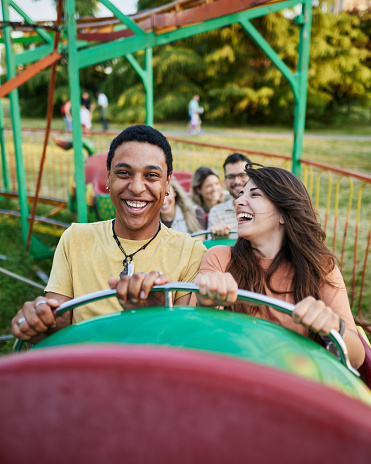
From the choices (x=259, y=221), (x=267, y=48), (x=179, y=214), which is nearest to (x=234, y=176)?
(x=179, y=214)

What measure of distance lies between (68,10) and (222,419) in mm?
2861

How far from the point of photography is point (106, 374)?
1.77 ft

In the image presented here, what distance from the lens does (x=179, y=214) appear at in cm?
308

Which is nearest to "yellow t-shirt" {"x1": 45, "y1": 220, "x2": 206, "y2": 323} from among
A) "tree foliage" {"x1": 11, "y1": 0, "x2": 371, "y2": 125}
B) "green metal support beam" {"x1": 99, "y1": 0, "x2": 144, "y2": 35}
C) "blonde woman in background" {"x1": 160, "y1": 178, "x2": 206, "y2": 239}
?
"blonde woman in background" {"x1": 160, "y1": 178, "x2": 206, "y2": 239}

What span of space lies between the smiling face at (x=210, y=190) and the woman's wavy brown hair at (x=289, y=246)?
6.05 ft

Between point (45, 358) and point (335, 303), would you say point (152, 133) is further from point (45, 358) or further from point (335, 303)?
point (45, 358)

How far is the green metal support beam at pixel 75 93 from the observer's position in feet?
8.89

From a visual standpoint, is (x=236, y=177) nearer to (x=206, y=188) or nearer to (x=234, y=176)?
(x=234, y=176)

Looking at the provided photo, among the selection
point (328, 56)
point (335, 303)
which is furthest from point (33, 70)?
point (328, 56)

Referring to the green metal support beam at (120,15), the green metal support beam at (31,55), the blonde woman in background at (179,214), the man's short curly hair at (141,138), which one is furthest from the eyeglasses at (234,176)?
the green metal support beam at (31,55)

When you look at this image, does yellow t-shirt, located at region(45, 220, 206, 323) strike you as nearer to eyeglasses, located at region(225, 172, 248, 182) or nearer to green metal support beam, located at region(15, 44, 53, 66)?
eyeglasses, located at region(225, 172, 248, 182)

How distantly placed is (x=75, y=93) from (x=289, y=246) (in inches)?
78.3

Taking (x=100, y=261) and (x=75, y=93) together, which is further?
(x=75, y=93)

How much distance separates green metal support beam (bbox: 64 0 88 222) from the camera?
271 centimetres
